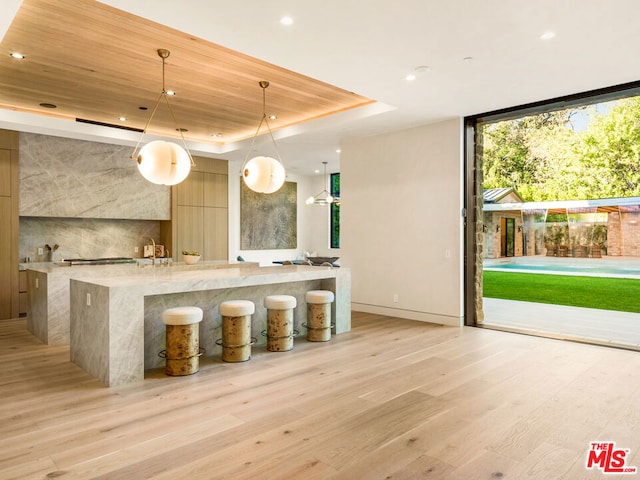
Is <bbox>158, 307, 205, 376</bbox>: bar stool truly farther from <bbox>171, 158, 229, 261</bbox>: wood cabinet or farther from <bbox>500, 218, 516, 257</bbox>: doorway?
<bbox>500, 218, 516, 257</bbox>: doorway

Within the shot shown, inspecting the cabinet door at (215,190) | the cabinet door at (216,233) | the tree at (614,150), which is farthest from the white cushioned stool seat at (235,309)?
the tree at (614,150)

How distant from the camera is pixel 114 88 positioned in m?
5.36

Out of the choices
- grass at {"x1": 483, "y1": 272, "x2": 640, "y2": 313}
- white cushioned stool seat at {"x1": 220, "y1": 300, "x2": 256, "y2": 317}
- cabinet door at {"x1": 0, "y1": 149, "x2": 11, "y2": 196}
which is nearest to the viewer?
white cushioned stool seat at {"x1": 220, "y1": 300, "x2": 256, "y2": 317}

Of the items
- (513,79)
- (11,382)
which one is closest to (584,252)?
(513,79)

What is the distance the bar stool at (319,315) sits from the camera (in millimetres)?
5012

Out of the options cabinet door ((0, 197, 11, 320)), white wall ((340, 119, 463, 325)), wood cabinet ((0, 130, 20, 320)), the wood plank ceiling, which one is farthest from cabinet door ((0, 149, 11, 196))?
white wall ((340, 119, 463, 325))

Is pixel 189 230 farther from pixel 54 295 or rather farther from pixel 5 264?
pixel 54 295

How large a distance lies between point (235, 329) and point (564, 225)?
20.7 ft

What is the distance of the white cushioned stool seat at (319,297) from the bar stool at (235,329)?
98 centimetres

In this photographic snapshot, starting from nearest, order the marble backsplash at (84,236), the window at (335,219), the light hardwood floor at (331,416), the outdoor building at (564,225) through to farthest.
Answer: the light hardwood floor at (331,416) → the outdoor building at (564,225) → the marble backsplash at (84,236) → the window at (335,219)

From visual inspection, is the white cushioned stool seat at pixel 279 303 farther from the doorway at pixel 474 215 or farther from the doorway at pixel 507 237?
the doorway at pixel 507 237

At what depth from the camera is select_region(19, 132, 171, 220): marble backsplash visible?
260 inches

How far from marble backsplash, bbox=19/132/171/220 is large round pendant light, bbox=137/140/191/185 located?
3.51m

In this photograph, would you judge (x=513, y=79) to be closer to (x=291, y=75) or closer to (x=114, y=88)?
(x=291, y=75)
